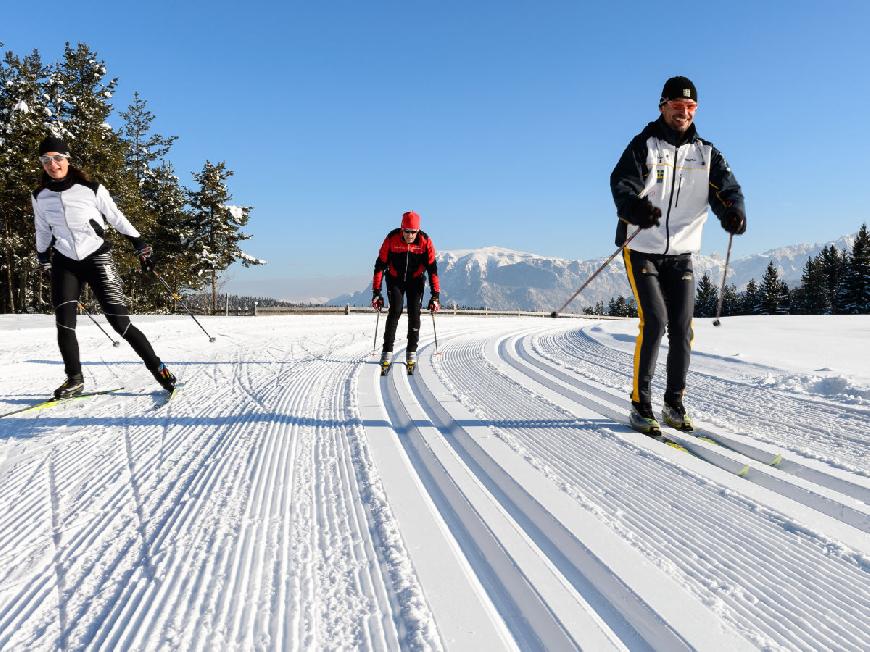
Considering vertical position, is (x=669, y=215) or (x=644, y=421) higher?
(x=669, y=215)

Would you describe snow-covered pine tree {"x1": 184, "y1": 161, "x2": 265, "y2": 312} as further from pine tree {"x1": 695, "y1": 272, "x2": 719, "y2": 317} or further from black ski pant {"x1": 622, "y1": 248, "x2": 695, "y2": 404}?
pine tree {"x1": 695, "y1": 272, "x2": 719, "y2": 317}

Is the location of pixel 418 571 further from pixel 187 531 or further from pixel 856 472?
pixel 856 472

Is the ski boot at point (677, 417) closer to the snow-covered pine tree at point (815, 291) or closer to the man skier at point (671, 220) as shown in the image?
the man skier at point (671, 220)

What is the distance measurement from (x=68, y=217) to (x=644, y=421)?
15.5ft

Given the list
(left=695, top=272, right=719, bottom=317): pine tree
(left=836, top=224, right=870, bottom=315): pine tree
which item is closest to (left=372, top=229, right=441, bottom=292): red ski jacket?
(left=836, top=224, right=870, bottom=315): pine tree

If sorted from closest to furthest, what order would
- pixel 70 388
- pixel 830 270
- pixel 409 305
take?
pixel 70 388 < pixel 409 305 < pixel 830 270

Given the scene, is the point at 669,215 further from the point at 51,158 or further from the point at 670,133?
the point at 51,158

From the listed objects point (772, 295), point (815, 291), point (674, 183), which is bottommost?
point (674, 183)

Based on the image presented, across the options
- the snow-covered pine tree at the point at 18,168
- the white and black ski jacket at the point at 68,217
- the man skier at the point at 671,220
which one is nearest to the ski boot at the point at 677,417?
the man skier at the point at 671,220

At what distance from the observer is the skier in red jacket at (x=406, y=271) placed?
615cm

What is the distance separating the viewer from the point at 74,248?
399cm

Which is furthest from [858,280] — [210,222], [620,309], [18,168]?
[18,168]

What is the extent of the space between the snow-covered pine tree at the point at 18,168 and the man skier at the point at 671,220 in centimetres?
2445

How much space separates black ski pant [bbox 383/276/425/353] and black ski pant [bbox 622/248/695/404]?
10.6 ft
